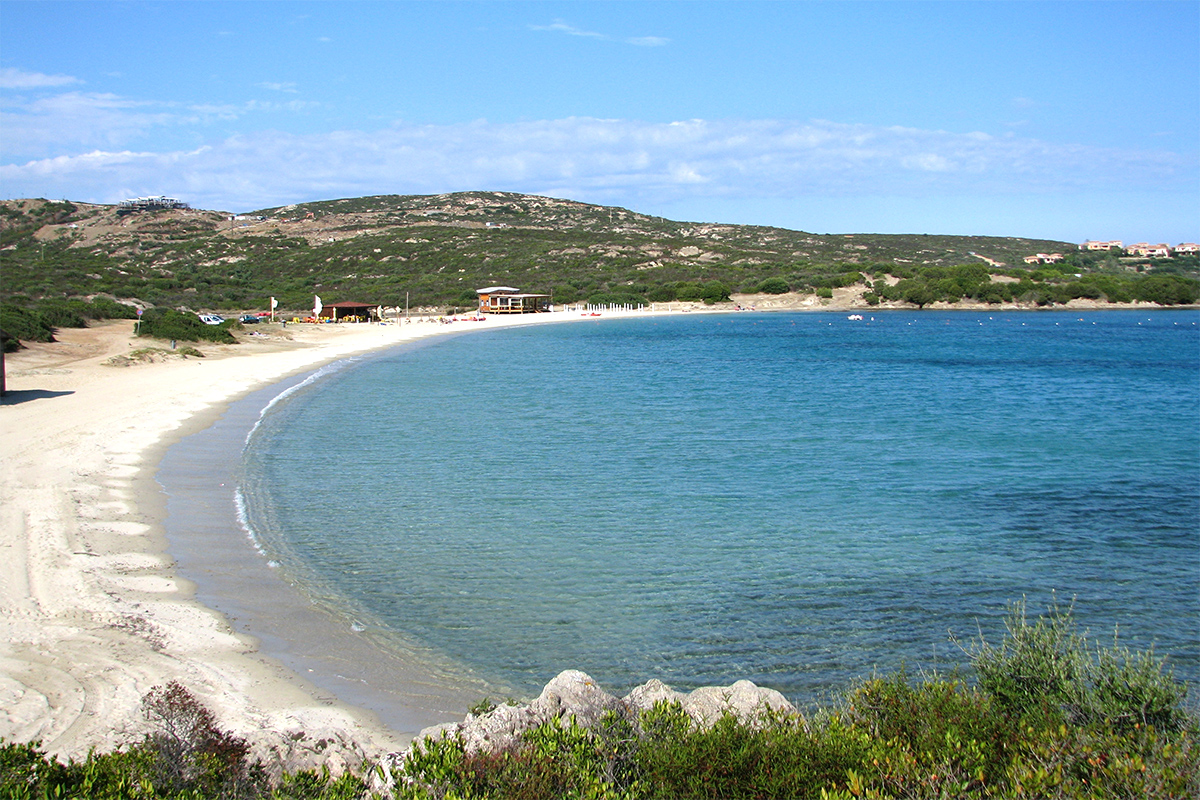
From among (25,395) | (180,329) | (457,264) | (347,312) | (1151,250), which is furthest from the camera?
(1151,250)

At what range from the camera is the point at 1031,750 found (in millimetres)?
4070

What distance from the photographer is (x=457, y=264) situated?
311 feet

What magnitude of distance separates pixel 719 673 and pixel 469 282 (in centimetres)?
8169

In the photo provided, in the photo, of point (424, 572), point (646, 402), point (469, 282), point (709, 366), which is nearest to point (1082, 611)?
point (424, 572)

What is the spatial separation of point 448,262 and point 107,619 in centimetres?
9025

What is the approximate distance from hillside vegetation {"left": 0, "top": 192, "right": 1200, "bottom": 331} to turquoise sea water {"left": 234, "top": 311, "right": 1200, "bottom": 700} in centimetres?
4659

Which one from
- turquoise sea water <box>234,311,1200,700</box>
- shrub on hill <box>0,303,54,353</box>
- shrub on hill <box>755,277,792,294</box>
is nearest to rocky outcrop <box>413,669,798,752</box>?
turquoise sea water <box>234,311,1200,700</box>

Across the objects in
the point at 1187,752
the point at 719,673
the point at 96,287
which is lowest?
the point at 719,673

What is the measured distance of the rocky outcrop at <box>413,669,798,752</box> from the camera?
15.0 ft

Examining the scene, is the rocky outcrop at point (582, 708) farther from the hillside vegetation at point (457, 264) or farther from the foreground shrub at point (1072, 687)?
the hillside vegetation at point (457, 264)

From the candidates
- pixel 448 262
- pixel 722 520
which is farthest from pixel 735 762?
pixel 448 262

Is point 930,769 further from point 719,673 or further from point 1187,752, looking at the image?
point 719,673

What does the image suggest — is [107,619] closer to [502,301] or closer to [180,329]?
[180,329]

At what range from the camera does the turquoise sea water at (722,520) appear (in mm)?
7988
